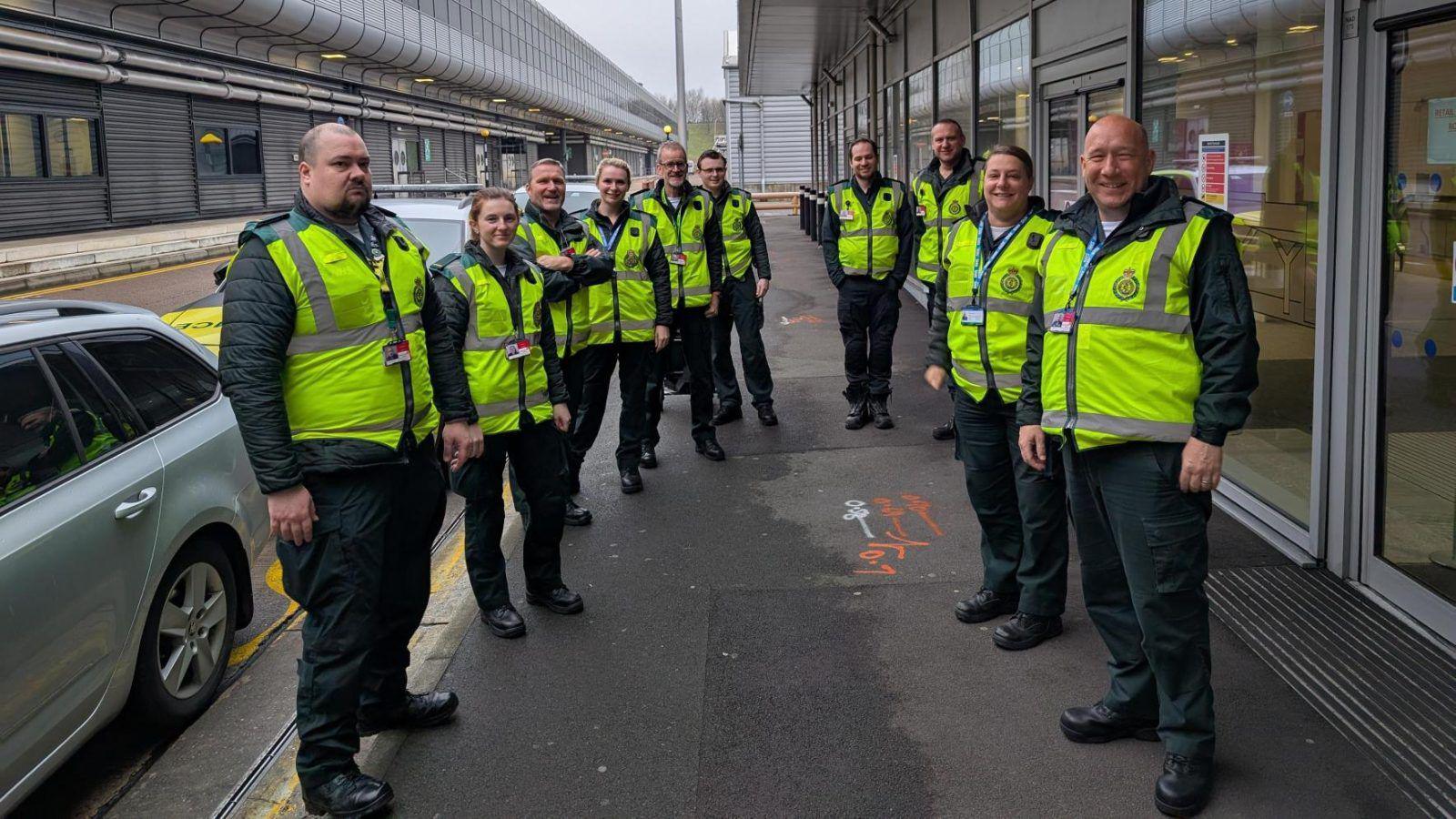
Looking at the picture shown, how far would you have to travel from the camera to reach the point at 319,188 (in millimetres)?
3621

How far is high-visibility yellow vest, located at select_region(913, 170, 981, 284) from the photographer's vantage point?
325 inches

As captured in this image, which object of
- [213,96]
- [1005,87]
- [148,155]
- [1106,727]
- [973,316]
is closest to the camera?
[1106,727]

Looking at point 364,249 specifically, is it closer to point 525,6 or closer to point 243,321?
point 243,321

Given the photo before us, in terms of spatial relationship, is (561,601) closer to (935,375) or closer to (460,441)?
(460,441)

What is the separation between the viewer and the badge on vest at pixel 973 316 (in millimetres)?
4918

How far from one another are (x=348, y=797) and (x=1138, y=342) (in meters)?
2.68

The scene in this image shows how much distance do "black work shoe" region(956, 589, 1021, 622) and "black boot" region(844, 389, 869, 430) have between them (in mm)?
3841

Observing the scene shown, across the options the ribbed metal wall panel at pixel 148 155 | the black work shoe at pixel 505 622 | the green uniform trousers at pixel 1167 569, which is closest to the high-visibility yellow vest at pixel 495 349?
the black work shoe at pixel 505 622

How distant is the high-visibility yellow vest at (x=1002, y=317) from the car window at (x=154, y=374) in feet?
10.3

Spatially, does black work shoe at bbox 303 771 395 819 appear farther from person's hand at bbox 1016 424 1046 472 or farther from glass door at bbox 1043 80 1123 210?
glass door at bbox 1043 80 1123 210

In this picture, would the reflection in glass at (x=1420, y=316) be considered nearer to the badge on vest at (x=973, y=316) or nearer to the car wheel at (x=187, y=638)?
the badge on vest at (x=973, y=316)

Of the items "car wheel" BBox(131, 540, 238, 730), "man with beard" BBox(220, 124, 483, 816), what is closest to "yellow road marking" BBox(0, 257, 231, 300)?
"car wheel" BBox(131, 540, 238, 730)

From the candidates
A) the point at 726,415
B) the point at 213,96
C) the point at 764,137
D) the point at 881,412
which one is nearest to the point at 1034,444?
the point at 881,412

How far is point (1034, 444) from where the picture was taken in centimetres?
408
